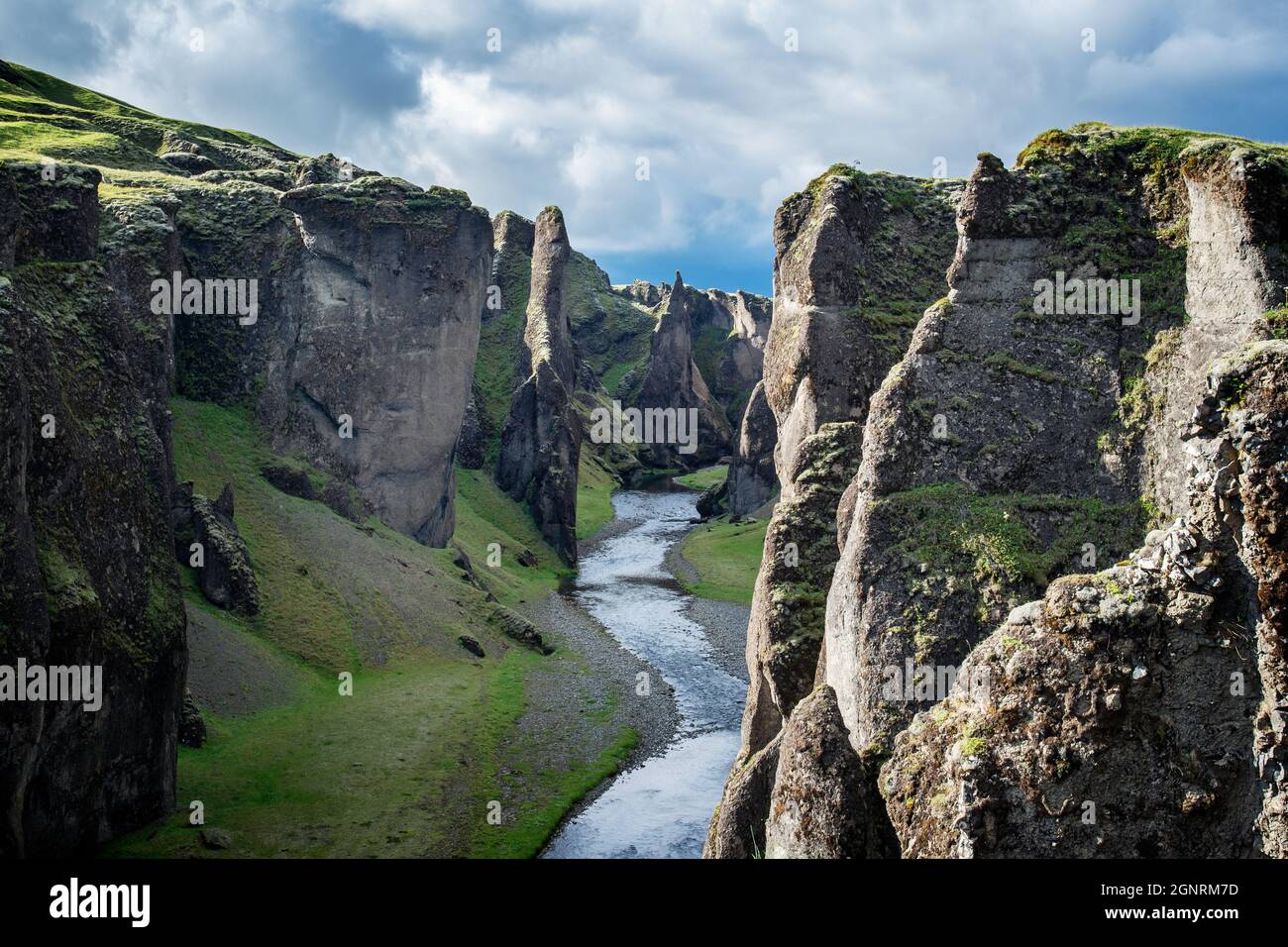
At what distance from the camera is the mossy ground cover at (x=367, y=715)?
→ 34781mm

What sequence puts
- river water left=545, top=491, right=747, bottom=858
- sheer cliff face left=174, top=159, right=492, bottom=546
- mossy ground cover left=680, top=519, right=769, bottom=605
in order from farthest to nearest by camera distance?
mossy ground cover left=680, top=519, right=769, bottom=605 < sheer cliff face left=174, top=159, right=492, bottom=546 < river water left=545, top=491, right=747, bottom=858

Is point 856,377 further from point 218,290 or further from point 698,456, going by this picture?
point 698,456

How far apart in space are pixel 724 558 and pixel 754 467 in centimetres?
2848

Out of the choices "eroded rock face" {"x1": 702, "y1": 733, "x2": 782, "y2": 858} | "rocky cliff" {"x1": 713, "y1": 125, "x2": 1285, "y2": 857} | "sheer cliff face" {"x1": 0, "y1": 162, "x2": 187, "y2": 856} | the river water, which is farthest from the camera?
the river water

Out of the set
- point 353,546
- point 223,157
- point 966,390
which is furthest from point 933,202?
point 223,157

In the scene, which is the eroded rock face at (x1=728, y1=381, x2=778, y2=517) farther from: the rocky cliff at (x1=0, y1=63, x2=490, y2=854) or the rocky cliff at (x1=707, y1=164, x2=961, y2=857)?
the rocky cliff at (x1=707, y1=164, x2=961, y2=857)

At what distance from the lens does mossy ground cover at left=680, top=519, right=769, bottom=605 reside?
84375 millimetres

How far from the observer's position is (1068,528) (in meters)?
23.0

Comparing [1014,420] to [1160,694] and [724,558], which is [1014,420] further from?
[724,558]

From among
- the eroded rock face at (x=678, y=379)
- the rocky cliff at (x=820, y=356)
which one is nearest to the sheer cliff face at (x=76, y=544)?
the rocky cliff at (x=820, y=356)

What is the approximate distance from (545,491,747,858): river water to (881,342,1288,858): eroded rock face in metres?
21.0

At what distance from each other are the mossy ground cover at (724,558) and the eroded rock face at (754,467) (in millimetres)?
4226

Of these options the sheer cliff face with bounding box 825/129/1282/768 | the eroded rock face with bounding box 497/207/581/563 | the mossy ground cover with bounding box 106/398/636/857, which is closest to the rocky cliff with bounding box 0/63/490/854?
the mossy ground cover with bounding box 106/398/636/857

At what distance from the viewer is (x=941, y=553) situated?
74.4 feet
